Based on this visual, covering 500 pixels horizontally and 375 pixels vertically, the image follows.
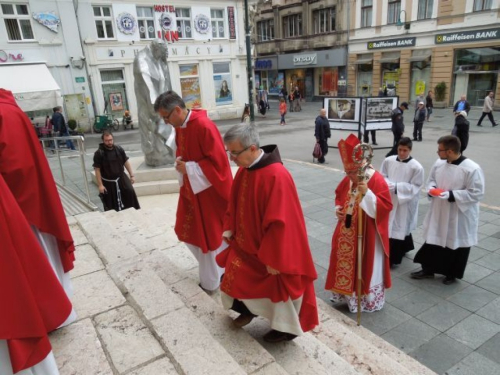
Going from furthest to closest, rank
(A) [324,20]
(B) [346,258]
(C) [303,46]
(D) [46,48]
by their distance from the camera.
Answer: (C) [303,46] → (A) [324,20] → (D) [46,48] → (B) [346,258]

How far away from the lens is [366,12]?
85.9ft

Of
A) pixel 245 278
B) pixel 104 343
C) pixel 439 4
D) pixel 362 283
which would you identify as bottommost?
pixel 362 283

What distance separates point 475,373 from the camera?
298 centimetres

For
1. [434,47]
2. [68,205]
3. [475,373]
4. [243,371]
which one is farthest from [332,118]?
[434,47]

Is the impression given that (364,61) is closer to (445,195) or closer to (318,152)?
(318,152)

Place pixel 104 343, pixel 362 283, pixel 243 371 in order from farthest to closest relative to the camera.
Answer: pixel 362 283
pixel 104 343
pixel 243 371

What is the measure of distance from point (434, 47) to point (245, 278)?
24333 millimetres

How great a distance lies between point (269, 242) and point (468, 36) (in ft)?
76.4

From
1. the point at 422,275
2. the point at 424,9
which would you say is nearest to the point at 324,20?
the point at 424,9

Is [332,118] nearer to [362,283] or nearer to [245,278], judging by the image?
[362,283]

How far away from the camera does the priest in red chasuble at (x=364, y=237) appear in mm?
3447

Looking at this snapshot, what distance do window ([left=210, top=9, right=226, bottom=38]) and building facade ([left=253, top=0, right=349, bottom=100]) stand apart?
9859 millimetres

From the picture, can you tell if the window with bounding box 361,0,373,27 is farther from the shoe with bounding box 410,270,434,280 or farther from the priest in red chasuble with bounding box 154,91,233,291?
the priest in red chasuble with bounding box 154,91,233,291

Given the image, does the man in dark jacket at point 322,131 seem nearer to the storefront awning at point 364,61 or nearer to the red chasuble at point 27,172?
the red chasuble at point 27,172
